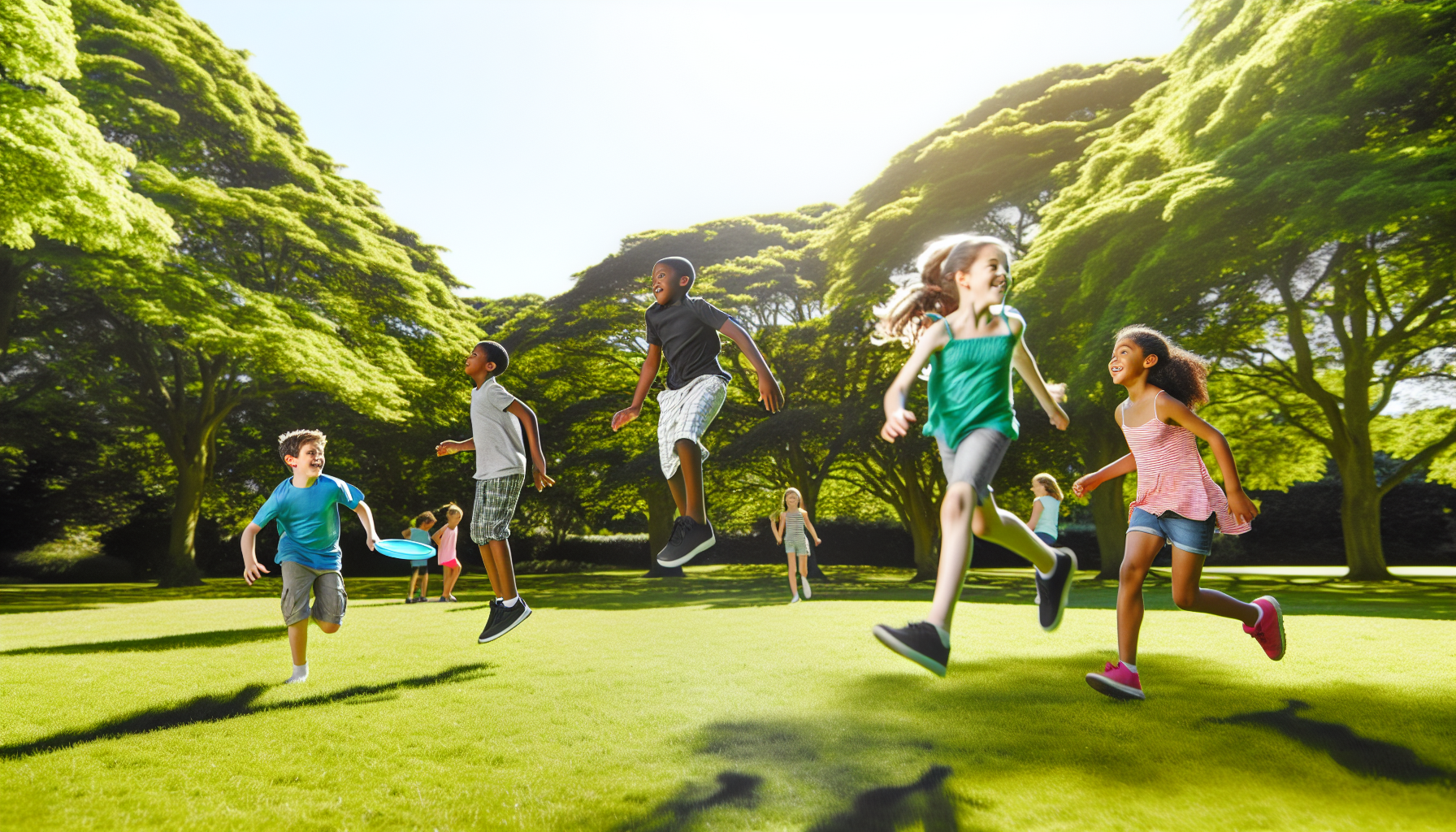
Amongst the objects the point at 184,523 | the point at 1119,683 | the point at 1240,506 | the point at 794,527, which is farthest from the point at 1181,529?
the point at 184,523

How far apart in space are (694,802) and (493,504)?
225 cm

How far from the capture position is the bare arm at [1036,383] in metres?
3.05

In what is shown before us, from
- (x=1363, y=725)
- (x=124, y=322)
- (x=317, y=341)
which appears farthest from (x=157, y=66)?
(x=1363, y=725)

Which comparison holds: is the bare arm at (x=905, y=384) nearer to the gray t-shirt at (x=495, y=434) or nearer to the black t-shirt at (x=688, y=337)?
the black t-shirt at (x=688, y=337)

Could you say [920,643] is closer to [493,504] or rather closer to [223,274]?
[493,504]

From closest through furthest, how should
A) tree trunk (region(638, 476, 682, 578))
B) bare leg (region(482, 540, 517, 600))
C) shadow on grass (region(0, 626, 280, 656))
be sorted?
bare leg (region(482, 540, 517, 600)), shadow on grass (region(0, 626, 280, 656)), tree trunk (region(638, 476, 682, 578))

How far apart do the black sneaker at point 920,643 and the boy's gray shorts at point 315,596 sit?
5057 mm

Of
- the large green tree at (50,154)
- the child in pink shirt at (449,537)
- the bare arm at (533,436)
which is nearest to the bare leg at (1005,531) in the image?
the bare arm at (533,436)

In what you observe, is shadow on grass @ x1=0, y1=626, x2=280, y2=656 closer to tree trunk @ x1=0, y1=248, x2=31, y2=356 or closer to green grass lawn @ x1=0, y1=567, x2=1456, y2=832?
green grass lawn @ x1=0, y1=567, x2=1456, y2=832

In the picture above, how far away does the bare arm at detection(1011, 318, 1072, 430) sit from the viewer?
Answer: 10.0 feet

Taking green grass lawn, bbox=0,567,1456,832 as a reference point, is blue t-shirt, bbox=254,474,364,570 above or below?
above

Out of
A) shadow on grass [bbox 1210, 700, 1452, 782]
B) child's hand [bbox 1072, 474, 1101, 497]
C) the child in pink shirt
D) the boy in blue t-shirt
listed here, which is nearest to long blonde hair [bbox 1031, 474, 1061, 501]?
shadow on grass [bbox 1210, 700, 1452, 782]

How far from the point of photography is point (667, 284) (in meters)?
4.10

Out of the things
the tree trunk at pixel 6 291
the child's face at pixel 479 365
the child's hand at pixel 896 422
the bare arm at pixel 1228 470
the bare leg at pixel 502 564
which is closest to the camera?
the child's hand at pixel 896 422
